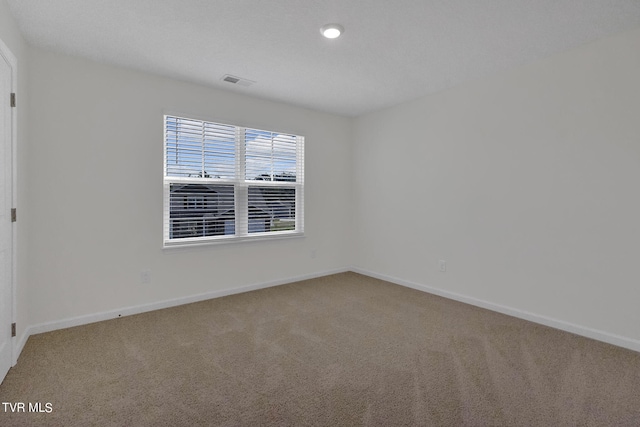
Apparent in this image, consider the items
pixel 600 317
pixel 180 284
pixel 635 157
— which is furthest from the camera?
pixel 180 284

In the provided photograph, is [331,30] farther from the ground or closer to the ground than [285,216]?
farther from the ground

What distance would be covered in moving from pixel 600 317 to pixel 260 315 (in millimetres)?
3049

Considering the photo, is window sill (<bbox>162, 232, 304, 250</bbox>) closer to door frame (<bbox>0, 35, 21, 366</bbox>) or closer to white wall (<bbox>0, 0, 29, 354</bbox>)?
white wall (<bbox>0, 0, 29, 354</bbox>)

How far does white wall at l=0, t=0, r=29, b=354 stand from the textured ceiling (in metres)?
0.14

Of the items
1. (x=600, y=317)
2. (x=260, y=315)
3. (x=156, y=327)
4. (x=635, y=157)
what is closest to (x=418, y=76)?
(x=635, y=157)

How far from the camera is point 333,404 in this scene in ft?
6.12

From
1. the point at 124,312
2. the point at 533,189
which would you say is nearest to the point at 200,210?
the point at 124,312

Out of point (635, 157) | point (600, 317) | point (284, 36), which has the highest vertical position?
point (284, 36)

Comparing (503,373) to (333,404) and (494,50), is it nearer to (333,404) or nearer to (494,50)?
(333,404)

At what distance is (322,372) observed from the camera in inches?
87.2

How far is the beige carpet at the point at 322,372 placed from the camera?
1.78 m

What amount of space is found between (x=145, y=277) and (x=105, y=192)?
95 centimetres

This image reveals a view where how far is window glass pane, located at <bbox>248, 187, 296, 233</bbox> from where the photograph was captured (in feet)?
13.9

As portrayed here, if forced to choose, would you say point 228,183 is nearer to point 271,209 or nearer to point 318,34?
point 271,209
